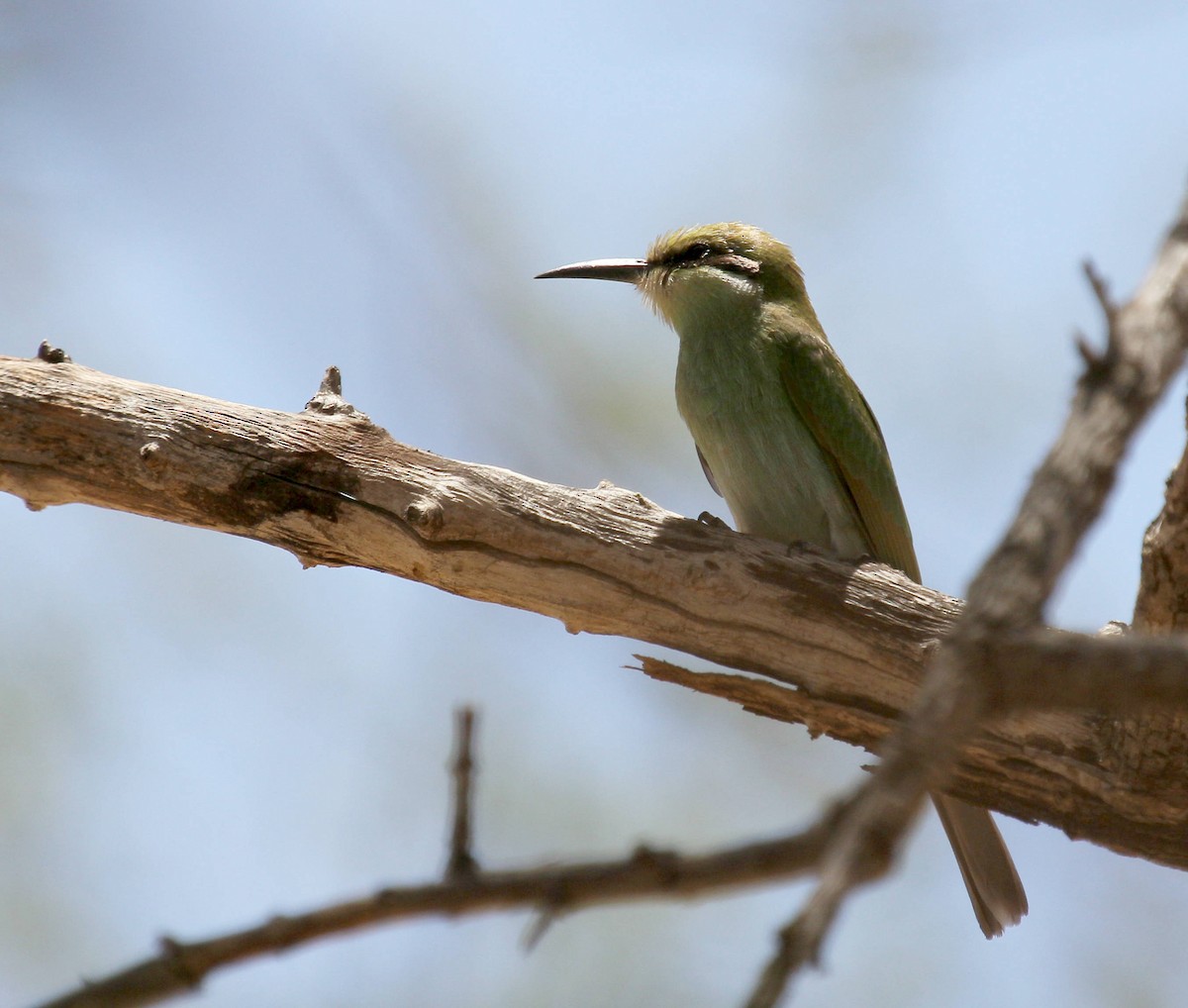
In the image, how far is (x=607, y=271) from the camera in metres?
4.14

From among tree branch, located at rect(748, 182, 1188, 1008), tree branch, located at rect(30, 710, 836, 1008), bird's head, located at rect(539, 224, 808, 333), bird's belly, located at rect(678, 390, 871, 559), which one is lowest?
tree branch, located at rect(30, 710, 836, 1008)

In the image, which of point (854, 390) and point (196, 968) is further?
point (854, 390)

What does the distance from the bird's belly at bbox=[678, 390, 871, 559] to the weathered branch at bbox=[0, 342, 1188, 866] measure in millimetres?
589

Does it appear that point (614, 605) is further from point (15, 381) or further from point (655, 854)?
point (655, 854)

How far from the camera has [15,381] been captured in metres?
2.64

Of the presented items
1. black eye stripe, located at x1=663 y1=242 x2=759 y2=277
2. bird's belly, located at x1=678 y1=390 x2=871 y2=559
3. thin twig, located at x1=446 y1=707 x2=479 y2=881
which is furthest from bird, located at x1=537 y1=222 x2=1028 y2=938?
thin twig, located at x1=446 y1=707 x2=479 y2=881

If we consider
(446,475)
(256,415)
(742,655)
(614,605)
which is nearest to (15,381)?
(256,415)

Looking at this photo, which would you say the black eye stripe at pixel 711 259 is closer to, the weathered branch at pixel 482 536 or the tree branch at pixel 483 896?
the weathered branch at pixel 482 536

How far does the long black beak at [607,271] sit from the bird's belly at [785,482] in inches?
33.8

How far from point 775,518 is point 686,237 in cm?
110

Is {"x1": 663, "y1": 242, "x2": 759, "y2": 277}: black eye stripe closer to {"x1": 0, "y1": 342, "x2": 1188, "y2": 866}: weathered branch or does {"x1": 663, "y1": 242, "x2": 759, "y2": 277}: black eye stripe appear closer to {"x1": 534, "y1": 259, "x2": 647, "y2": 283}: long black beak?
{"x1": 534, "y1": 259, "x2": 647, "y2": 283}: long black beak

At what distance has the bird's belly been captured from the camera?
333 cm

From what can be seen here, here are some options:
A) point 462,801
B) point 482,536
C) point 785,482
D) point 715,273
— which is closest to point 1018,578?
point 462,801

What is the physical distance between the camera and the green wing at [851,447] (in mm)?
3322
